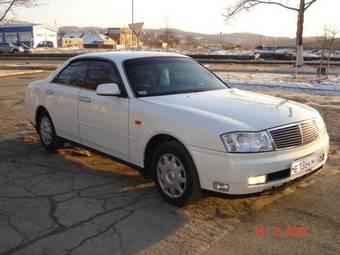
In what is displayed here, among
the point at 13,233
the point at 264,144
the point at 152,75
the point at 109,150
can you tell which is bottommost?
the point at 13,233

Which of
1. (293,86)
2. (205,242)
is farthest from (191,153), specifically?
(293,86)

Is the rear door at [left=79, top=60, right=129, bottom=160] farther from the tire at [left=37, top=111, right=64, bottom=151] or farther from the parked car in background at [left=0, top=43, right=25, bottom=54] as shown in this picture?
the parked car in background at [left=0, top=43, right=25, bottom=54]

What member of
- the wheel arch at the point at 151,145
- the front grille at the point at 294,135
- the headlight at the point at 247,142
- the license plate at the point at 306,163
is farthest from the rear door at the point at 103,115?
the license plate at the point at 306,163

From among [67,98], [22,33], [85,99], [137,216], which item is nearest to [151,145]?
[137,216]

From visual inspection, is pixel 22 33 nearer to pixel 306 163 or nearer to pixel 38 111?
pixel 38 111

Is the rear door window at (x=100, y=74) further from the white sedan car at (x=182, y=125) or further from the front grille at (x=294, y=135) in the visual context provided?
the front grille at (x=294, y=135)

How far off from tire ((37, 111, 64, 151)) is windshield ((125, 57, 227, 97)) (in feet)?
6.34

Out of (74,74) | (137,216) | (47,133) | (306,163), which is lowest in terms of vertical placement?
(137,216)

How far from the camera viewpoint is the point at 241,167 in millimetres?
3867

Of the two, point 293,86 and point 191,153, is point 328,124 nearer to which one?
point 191,153

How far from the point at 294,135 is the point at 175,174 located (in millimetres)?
1244

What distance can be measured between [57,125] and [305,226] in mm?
3852

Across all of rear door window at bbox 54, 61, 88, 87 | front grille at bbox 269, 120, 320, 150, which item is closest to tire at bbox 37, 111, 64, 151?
Result: rear door window at bbox 54, 61, 88, 87

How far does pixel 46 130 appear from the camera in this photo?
6.67m
